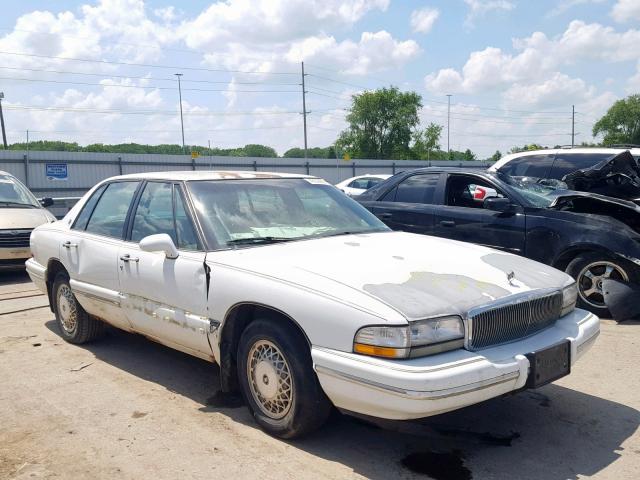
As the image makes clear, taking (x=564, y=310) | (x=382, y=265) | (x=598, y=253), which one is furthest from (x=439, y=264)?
(x=598, y=253)

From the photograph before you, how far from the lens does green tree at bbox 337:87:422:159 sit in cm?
8081

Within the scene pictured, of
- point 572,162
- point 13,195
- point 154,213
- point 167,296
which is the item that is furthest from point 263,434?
point 13,195

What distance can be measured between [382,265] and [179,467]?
1600mm

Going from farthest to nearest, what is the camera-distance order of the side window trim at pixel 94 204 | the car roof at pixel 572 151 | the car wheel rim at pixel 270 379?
the car roof at pixel 572 151, the side window trim at pixel 94 204, the car wheel rim at pixel 270 379

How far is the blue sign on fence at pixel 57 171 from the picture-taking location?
2267cm

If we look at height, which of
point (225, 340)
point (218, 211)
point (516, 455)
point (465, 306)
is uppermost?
point (218, 211)

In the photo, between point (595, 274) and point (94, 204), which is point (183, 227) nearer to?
point (94, 204)

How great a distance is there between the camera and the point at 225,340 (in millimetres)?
3902

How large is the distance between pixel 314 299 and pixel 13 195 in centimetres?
886

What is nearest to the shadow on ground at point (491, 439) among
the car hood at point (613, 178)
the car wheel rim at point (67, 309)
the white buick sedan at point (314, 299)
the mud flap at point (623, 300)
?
the white buick sedan at point (314, 299)

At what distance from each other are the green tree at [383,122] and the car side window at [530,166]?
72.0 meters

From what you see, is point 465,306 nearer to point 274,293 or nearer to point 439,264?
point 439,264

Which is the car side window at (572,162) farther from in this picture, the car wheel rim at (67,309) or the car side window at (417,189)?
the car wheel rim at (67,309)

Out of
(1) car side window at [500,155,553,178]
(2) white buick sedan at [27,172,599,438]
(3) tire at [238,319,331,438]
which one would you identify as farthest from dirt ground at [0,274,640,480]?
(1) car side window at [500,155,553,178]
